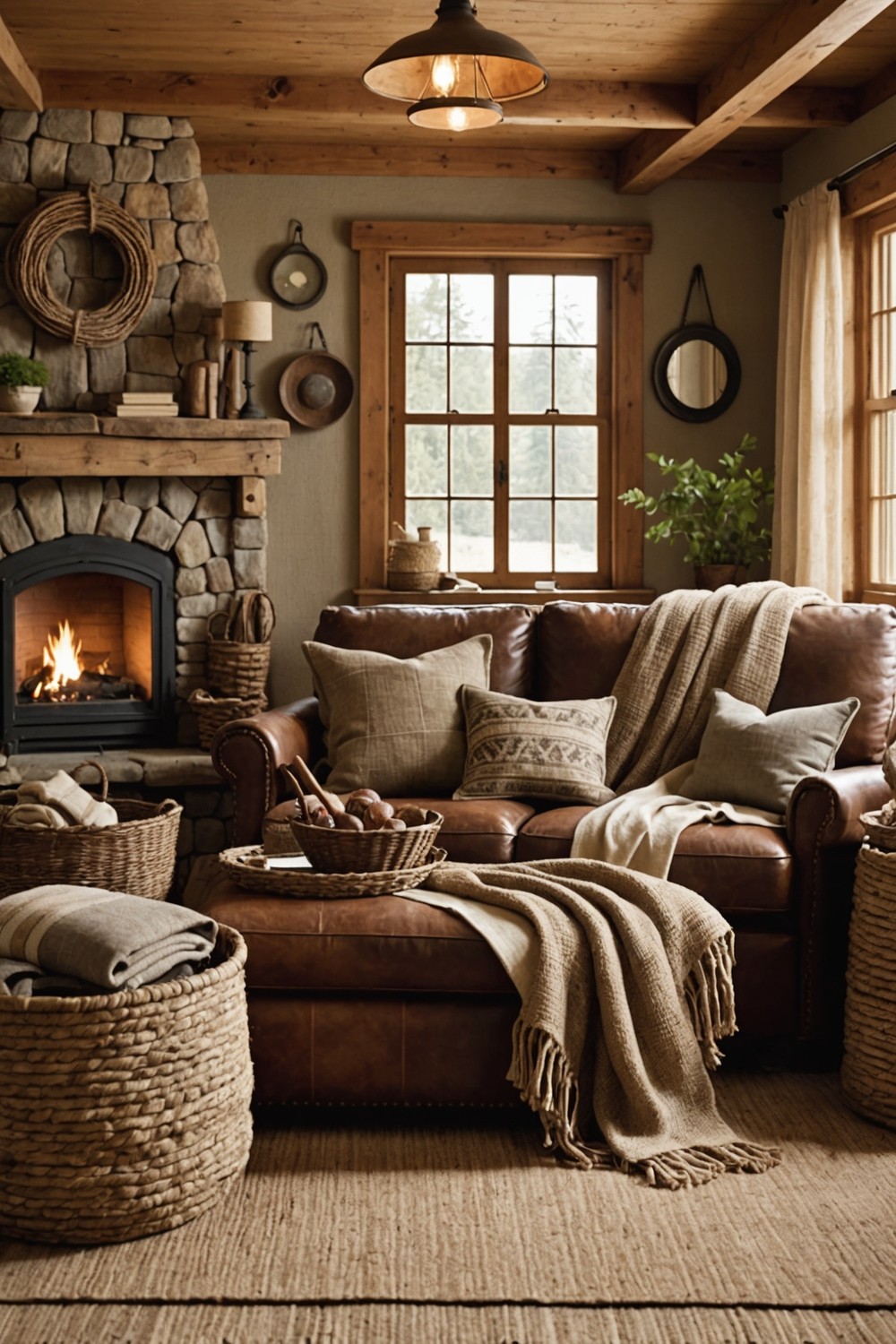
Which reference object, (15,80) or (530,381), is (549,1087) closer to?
(15,80)

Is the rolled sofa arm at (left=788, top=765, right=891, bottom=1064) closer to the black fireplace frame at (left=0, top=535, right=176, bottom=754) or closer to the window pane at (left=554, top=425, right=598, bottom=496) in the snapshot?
the black fireplace frame at (left=0, top=535, right=176, bottom=754)

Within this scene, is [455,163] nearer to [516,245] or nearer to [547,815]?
[516,245]

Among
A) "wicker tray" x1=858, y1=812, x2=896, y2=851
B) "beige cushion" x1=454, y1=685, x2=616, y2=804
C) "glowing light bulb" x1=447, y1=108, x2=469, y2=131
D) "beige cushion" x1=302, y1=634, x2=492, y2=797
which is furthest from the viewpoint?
"beige cushion" x1=302, y1=634, x2=492, y2=797

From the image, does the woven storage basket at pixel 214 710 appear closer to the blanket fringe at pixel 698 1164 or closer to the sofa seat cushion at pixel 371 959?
the sofa seat cushion at pixel 371 959

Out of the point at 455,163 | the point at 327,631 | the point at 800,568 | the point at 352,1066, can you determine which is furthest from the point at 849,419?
the point at 352,1066

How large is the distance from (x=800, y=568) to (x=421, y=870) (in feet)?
9.86

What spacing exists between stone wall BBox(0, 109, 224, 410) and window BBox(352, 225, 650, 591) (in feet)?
3.58

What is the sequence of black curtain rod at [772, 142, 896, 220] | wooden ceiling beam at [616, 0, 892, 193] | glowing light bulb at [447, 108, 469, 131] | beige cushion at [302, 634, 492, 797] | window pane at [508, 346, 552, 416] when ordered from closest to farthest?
glowing light bulb at [447, 108, 469, 131] < beige cushion at [302, 634, 492, 797] < wooden ceiling beam at [616, 0, 892, 193] < black curtain rod at [772, 142, 896, 220] < window pane at [508, 346, 552, 416]

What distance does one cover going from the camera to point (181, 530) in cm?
541

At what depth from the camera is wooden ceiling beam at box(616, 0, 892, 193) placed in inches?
162

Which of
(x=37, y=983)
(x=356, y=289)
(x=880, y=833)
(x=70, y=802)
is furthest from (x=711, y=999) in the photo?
(x=356, y=289)

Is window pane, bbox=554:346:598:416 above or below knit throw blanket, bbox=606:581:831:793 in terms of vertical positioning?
above

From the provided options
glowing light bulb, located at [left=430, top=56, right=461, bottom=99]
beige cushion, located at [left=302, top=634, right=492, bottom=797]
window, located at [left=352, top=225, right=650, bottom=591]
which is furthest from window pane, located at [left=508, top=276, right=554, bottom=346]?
glowing light bulb, located at [left=430, top=56, right=461, bottom=99]

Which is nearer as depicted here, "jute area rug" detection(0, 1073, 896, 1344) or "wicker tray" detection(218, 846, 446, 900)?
"jute area rug" detection(0, 1073, 896, 1344)
